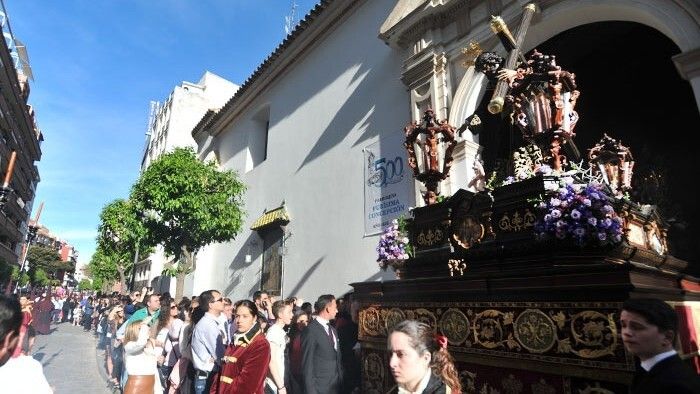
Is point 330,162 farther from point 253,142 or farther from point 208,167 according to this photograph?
point 253,142

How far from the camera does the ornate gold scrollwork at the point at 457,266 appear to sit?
325 cm

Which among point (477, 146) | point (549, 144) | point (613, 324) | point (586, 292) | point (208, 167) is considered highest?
point (208, 167)

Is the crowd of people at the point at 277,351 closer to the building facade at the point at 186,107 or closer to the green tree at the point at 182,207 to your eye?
the green tree at the point at 182,207

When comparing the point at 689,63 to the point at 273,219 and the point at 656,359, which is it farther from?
the point at 273,219

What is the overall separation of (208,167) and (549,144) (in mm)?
11208

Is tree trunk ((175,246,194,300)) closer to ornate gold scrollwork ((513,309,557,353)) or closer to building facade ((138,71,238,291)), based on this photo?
ornate gold scrollwork ((513,309,557,353))

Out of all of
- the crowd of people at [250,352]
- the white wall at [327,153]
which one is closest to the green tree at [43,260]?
the white wall at [327,153]

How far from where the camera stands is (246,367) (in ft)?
11.9

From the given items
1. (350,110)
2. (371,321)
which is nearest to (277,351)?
(371,321)

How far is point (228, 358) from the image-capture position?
3814mm

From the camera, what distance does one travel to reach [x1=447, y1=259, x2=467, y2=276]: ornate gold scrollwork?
10.7 feet

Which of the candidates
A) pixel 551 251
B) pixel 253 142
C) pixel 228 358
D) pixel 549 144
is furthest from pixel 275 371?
pixel 253 142

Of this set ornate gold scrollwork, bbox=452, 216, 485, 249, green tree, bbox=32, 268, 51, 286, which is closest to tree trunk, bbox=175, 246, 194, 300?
ornate gold scrollwork, bbox=452, 216, 485, 249

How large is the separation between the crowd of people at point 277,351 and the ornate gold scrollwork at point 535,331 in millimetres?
422
